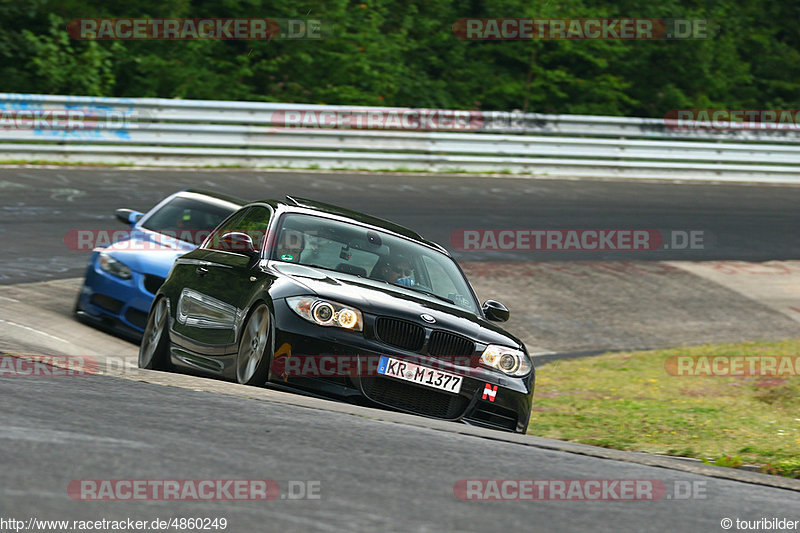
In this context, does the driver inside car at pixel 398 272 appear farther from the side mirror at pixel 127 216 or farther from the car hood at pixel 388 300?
the side mirror at pixel 127 216

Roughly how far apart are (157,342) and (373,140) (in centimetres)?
1409

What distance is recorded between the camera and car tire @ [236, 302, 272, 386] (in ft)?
24.1

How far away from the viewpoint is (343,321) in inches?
287

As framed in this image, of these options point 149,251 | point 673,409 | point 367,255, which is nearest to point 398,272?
point 367,255

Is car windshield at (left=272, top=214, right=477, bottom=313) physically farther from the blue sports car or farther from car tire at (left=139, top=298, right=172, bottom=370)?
the blue sports car

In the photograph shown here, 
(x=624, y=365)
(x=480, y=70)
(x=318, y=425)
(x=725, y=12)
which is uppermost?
(x=725, y=12)

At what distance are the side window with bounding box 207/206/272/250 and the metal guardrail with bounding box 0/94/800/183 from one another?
11216mm

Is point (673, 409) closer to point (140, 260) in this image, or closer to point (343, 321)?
point (343, 321)

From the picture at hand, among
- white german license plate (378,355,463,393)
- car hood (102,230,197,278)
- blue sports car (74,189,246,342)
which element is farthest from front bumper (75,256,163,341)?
white german license plate (378,355,463,393)

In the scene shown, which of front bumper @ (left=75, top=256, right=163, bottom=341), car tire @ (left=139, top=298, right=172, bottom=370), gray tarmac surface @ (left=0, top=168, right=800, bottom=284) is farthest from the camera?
gray tarmac surface @ (left=0, top=168, right=800, bottom=284)

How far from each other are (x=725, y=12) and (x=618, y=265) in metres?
18.6

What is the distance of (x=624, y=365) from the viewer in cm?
1265

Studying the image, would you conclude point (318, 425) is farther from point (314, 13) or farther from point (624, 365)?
point (314, 13)

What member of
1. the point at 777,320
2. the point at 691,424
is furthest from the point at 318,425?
the point at 777,320
